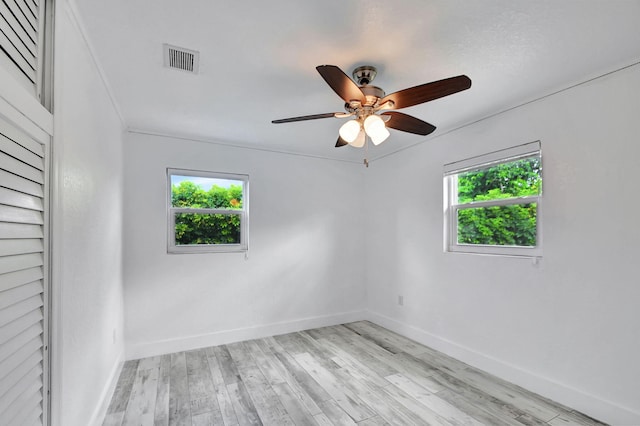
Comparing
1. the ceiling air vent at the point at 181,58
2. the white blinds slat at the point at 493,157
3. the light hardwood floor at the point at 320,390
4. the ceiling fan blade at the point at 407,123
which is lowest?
the light hardwood floor at the point at 320,390

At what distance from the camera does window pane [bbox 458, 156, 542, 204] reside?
103 inches

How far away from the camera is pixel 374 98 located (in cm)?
202

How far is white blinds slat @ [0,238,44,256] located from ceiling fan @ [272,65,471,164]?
4.62 feet

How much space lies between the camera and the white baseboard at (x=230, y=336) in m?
3.24

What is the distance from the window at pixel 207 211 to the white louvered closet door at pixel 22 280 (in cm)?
230

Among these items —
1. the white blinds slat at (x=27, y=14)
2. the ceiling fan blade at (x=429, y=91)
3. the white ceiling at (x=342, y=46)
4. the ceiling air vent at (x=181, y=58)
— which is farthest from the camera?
the ceiling air vent at (x=181, y=58)

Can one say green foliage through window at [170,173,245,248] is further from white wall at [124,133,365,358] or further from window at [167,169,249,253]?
white wall at [124,133,365,358]

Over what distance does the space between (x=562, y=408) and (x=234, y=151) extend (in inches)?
152

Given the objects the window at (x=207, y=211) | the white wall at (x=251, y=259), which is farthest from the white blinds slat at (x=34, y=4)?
the window at (x=207, y=211)

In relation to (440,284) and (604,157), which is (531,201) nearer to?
(604,157)

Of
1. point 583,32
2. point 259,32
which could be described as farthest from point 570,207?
point 259,32

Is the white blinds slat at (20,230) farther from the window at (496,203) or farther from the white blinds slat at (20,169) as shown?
the window at (496,203)

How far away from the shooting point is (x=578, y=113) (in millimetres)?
2283

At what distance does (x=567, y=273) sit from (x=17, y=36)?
10.9 feet
